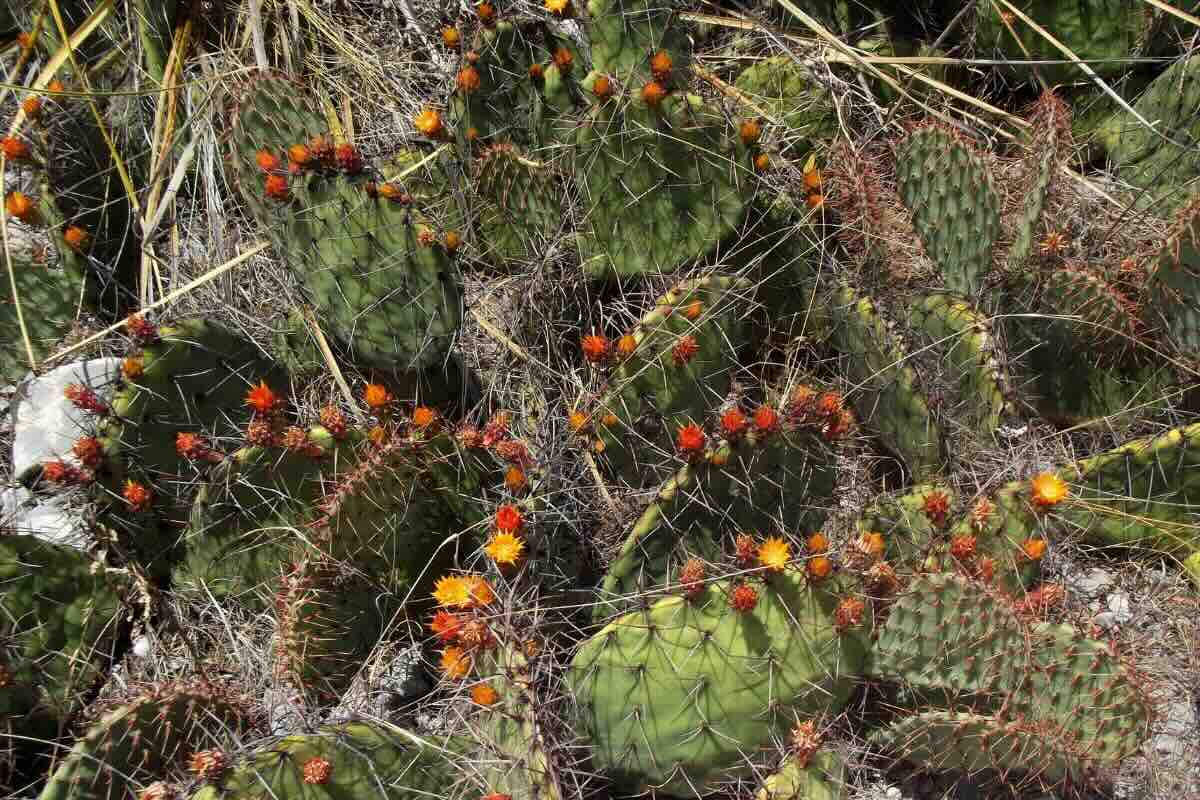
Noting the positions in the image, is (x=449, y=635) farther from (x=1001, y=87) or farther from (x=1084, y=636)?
(x=1001, y=87)

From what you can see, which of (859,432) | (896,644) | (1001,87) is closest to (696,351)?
(859,432)

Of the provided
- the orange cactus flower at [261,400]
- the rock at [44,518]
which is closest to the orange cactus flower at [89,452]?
the rock at [44,518]

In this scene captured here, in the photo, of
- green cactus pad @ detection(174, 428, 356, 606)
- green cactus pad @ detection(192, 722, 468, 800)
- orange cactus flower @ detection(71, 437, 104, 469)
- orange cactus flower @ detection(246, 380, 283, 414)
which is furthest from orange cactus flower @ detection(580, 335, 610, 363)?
orange cactus flower @ detection(71, 437, 104, 469)

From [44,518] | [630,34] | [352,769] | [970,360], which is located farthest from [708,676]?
[44,518]

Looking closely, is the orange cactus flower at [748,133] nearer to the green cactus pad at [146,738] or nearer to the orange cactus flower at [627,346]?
the orange cactus flower at [627,346]

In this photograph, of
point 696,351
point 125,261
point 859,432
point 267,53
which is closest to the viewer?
point 696,351
